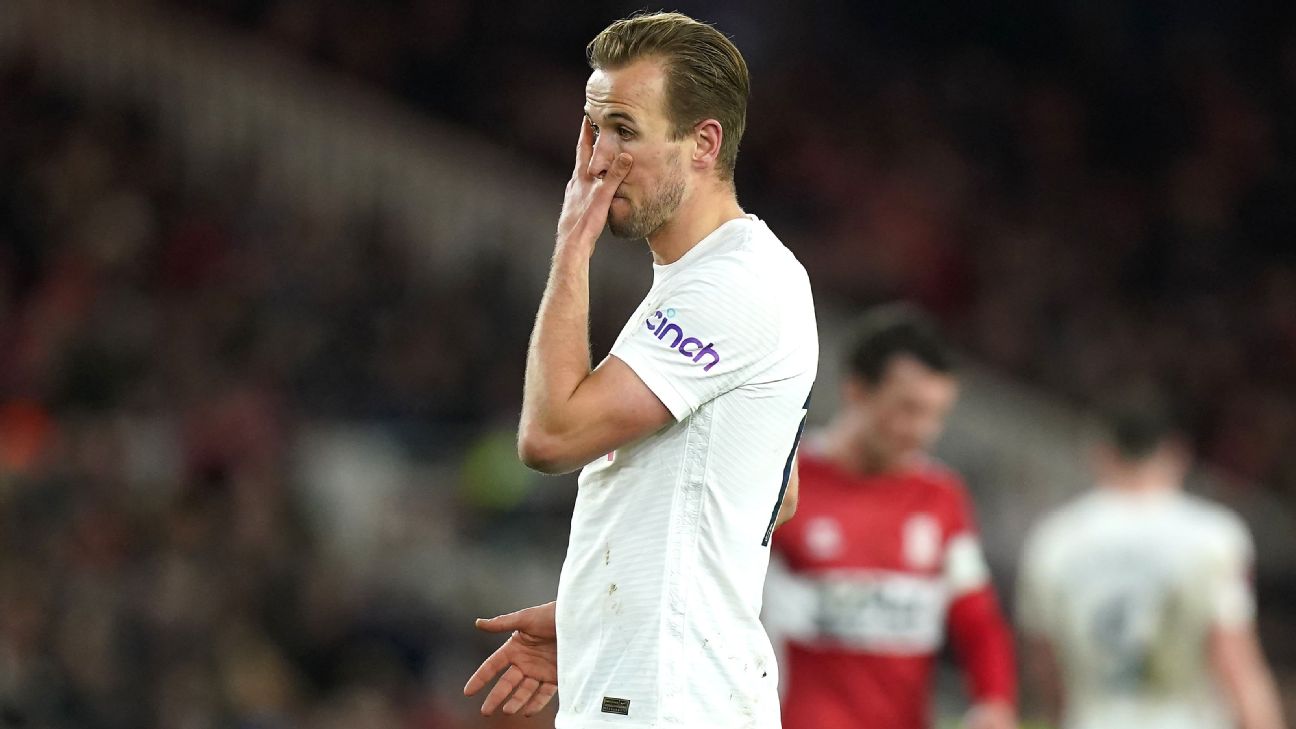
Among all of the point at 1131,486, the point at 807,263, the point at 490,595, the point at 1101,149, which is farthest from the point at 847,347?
the point at 1101,149

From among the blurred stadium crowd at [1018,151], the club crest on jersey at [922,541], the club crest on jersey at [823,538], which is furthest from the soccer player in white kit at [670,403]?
the blurred stadium crowd at [1018,151]

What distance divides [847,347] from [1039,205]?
1055cm

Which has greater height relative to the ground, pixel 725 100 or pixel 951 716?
pixel 725 100

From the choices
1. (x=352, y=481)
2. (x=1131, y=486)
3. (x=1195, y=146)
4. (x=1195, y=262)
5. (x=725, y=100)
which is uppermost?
(x=1195, y=146)

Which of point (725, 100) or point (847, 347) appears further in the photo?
point (847, 347)

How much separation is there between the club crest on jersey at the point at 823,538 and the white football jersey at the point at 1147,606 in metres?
1.33

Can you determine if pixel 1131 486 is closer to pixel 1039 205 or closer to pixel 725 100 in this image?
pixel 725 100

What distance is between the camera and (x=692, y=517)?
310 cm

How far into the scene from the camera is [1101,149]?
1673 cm

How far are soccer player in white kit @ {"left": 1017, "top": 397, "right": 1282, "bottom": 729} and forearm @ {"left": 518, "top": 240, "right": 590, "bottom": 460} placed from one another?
398 centimetres

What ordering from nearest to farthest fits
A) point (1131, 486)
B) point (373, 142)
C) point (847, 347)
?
1. point (847, 347)
2. point (1131, 486)
3. point (373, 142)

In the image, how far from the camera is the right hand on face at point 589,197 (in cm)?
310

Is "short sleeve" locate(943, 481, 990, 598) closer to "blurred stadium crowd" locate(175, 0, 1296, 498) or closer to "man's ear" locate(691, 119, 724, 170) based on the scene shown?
"man's ear" locate(691, 119, 724, 170)

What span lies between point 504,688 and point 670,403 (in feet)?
2.30
